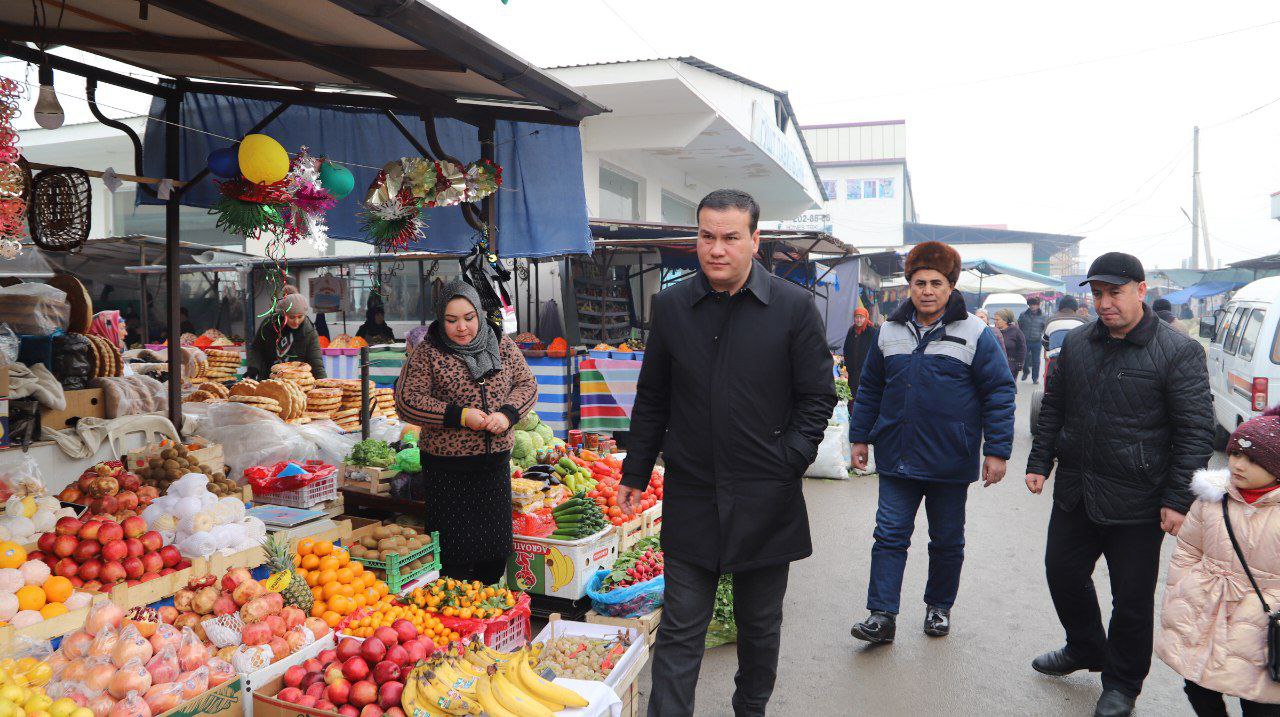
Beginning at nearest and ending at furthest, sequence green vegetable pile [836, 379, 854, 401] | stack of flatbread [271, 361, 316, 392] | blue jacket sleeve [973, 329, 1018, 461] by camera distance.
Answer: blue jacket sleeve [973, 329, 1018, 461] → stack of flatbread [271, 361, 316, 392] → green vegetable pile [836, 379, 854, 401]

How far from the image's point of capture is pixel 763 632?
324 centimetres

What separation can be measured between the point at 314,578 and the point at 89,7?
3.15 meters

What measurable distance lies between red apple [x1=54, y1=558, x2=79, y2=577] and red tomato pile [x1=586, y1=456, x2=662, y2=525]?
302 cm

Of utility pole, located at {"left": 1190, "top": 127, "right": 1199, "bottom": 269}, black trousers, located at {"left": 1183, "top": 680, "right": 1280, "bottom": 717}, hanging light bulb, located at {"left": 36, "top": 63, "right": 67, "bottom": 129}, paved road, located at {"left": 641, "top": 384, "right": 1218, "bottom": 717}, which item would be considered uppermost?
utility pole, located at {"left": 1190, "top": 127, "right": 1199, "bottom": 269}

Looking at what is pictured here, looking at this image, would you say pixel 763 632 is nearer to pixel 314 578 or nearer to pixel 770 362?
pixel 770 362

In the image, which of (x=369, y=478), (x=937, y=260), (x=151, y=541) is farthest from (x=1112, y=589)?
(x=151, y=541)

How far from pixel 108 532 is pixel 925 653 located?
4.20m

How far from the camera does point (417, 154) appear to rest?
629cm

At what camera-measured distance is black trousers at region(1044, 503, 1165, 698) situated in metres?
3.68

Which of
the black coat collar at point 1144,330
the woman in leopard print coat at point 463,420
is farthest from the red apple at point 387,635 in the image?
the black coat collar at point 1144,330

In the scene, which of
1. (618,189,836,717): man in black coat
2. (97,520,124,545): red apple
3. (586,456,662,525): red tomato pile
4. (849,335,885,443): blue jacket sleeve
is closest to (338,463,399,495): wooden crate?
(586,456,662,525): red tomato pile

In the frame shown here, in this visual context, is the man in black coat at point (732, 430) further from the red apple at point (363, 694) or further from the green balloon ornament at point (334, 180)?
the green balloon ornament at point (334, 180)

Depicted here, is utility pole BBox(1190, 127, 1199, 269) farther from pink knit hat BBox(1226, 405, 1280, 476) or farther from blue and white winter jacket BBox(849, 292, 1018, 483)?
pink knit hat BBox(1226, 405, 1280, 476)

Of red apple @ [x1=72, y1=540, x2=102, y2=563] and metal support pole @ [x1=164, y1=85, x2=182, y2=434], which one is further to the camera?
metal support pole @ [x1=164, y1=85, x2=182, y2=434]
